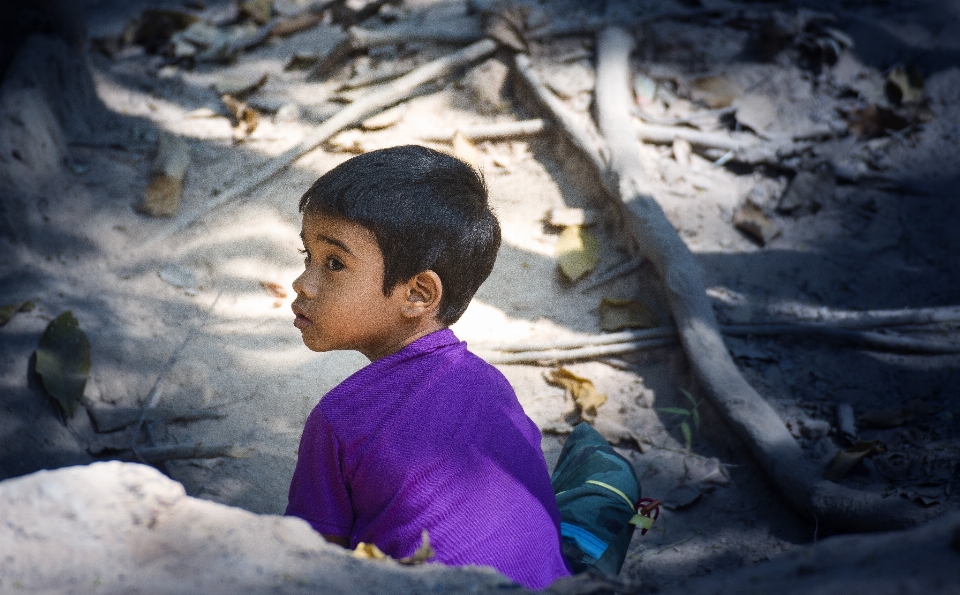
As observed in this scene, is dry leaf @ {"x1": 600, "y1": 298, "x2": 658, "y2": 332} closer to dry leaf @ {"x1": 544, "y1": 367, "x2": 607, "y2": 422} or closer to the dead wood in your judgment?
dry leaf @ {"x1": 544, "y1": 367, "x2": 607, "y2": 422}

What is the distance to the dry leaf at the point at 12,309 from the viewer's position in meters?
2.72

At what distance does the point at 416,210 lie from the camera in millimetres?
1783

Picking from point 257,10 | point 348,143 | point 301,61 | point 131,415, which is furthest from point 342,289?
point 257,10

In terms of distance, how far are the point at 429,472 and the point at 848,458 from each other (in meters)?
1.59

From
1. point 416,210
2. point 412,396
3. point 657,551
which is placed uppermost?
point 416,210

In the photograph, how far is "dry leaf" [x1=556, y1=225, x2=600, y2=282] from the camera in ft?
11.0

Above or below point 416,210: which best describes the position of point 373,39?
below

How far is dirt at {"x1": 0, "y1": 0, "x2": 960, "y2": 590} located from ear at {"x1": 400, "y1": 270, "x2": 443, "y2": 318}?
0.95 m

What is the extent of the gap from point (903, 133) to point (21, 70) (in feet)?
13.5

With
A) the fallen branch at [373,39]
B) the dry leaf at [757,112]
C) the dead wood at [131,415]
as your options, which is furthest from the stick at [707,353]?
the dead wood at [131,415]

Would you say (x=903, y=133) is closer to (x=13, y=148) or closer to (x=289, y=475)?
(x=289, y=475)

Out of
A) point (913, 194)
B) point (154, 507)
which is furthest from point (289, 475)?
point (913, 194)

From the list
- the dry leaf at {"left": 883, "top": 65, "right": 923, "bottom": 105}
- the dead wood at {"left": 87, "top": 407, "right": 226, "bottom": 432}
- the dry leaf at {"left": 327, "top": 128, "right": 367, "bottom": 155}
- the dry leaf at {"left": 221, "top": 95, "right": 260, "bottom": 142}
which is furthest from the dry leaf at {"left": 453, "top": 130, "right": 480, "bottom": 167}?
the dry leaf at {"left": 883, "top": 65, "right": 923, "bottom": 105}

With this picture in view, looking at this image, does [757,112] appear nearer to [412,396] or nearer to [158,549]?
[412,396]
